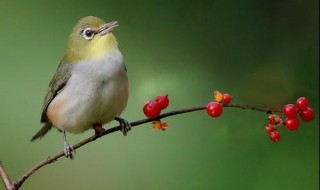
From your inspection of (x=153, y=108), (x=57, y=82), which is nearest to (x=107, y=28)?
(x=153, y=108)

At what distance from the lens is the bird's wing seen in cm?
121

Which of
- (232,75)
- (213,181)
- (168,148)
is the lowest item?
(213,181)

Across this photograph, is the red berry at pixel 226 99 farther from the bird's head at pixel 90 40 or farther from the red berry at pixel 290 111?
the bird's head at pixel 90 40

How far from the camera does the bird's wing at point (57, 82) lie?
47.7 inches

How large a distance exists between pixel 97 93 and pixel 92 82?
0.08 ft

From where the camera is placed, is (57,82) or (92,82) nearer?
(92,82)

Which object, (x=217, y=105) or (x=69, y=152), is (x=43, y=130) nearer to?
(x=69, y=152)

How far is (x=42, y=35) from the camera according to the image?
1451mm

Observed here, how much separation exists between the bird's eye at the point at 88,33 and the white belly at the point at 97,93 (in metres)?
0.05

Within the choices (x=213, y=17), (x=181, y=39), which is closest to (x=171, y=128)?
(x=181, y=39)

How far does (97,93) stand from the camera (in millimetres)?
1119

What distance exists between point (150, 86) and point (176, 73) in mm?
181

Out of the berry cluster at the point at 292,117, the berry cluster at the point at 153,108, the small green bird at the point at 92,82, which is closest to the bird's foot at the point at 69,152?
the small green bird at the point at 92,82

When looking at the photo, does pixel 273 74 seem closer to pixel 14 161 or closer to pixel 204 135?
pixel 204 135
